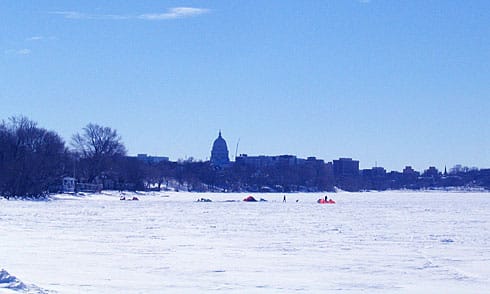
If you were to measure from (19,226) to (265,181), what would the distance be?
523 feet

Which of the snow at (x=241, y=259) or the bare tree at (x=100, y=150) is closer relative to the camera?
the snow at (x=241, y=259)

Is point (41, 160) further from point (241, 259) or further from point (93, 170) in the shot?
point (241, 259)

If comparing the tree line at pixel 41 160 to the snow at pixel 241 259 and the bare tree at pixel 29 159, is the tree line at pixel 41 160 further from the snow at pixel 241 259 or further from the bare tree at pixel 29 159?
the snow at pixel 241 259

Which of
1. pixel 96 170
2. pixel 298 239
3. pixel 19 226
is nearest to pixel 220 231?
pixel 298 239

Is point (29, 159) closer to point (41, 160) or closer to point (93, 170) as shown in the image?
point (41, 160)

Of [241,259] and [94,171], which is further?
[94,171]

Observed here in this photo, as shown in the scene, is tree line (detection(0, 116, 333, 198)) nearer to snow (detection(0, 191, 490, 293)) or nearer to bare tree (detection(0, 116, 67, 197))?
bare tree (detection(0, 116, 67, 197))

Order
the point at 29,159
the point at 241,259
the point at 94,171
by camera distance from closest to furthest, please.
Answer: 1. the point at 241,259
2. the point at 29,159
3. the point at 94,171

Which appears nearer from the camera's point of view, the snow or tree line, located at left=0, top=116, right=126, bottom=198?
the snow

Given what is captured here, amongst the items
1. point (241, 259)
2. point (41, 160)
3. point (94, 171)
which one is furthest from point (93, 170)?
point (241, 259)

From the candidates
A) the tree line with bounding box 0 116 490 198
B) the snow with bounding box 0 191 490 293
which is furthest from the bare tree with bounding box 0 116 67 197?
the snow with bounding box 0 191 490 293

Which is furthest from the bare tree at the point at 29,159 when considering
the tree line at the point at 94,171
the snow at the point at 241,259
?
the snow at the point at 241,259

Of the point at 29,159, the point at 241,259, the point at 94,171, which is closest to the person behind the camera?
the point at 241,259

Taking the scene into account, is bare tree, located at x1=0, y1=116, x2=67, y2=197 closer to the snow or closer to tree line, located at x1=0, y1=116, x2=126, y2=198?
tree line, located at x1=0, y1=116, x2=126, y2=198
